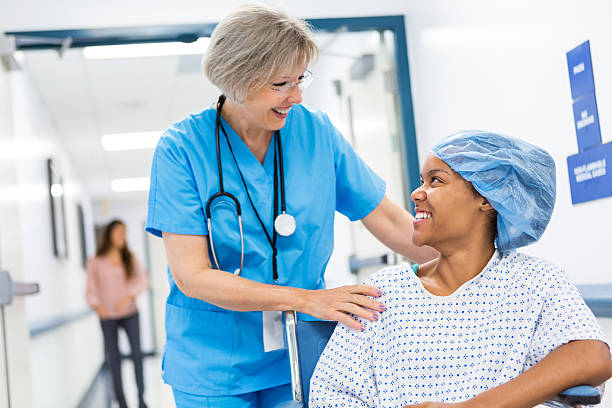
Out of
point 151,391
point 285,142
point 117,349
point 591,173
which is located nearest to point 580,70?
point 591,173

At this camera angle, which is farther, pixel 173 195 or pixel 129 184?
pixel 129 184

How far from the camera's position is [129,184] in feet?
33.6

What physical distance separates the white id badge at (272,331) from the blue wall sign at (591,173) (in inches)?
35.9

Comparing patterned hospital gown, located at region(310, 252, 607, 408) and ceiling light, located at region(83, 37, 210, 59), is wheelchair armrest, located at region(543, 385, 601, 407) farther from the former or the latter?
ceiling light, located at region(83, 37, 210, 59)

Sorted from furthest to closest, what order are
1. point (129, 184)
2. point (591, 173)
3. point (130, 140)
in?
point (129, 184)
point (130, 140)
point (591, 173)

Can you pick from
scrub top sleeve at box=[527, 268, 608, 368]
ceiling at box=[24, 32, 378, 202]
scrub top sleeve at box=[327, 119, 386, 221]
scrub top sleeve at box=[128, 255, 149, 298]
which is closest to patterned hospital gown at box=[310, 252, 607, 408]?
scrub top sleeve at box=[527, 268, 608, 368]

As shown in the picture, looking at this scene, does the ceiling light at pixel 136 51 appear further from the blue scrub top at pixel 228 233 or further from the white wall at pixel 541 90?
the blue scrub top at pixel 228 233

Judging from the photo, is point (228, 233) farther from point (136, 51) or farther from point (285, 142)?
point (136, 51)

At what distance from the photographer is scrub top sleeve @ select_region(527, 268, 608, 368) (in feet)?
4.20

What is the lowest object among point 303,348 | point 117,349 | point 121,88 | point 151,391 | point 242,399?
point 151,391

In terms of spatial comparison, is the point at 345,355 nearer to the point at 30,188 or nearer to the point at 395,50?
the point at 395,50

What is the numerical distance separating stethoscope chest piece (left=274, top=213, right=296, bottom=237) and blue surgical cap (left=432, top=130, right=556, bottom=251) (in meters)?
0.38

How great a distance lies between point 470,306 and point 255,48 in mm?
695

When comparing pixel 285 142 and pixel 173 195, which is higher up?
pixel 285 142
